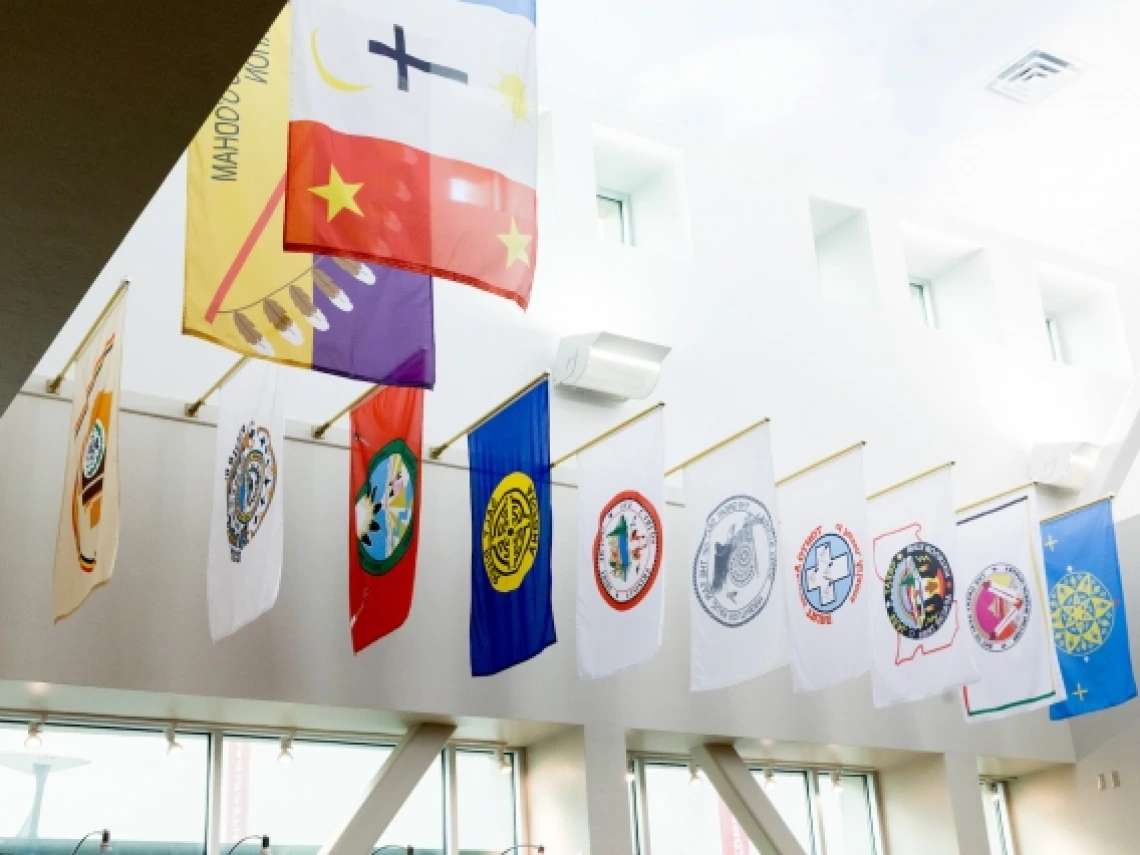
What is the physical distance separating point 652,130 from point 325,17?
7.11 m

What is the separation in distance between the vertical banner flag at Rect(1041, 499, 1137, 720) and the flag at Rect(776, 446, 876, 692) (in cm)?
208

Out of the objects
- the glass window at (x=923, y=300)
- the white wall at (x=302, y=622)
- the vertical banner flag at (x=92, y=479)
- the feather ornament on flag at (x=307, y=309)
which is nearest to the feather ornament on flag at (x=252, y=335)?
the feather ornament on flag at (x=307, y=309)

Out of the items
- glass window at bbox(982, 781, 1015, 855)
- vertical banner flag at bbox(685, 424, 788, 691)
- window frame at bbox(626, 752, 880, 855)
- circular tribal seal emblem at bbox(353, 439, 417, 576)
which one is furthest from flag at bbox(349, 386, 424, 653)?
glass window at bbox(982, 781, 1015, 855)

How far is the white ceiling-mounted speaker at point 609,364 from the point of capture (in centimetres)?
1045

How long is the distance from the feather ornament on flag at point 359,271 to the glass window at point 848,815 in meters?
6.94

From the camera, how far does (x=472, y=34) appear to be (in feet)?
19.3

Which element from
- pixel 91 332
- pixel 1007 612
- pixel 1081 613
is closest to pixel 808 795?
pixel 1081 613

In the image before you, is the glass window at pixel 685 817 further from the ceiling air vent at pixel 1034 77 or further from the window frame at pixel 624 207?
the ceiling air vent at pixel 1034 77

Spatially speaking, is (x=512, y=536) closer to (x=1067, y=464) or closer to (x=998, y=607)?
(x=998, y=607)

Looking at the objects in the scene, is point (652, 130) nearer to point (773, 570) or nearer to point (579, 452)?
point (579, 452)

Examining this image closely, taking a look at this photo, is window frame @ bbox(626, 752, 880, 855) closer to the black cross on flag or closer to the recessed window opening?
the recessed window opening

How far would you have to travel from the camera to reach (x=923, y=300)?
14992 millimetres

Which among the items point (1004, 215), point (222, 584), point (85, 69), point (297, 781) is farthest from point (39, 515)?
point (1004, 215)

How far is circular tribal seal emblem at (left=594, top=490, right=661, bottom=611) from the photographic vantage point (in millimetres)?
7711
